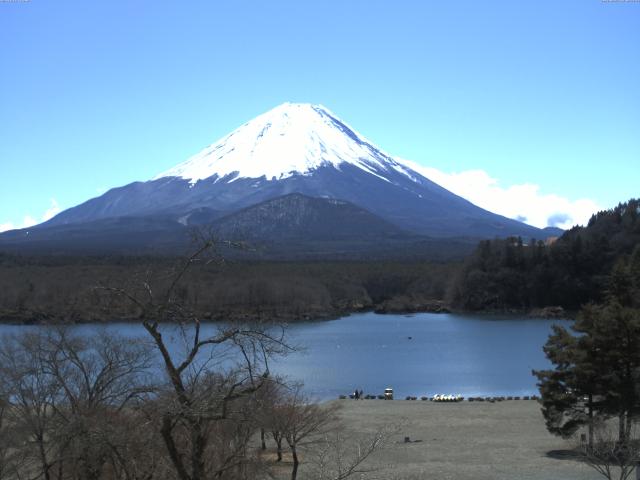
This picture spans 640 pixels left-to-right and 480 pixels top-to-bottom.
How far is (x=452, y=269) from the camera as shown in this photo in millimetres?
84250

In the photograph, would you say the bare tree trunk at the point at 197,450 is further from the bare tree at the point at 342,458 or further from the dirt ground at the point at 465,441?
the dirt ground at the point at 465,441

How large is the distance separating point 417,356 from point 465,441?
2170 cm

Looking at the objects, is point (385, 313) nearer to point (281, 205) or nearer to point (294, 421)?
point (294, 421)

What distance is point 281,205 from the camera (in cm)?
15212

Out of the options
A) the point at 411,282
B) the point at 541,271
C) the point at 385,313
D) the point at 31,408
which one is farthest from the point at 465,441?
the point at 411,282

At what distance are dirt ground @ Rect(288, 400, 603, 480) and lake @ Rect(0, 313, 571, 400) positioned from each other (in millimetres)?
2840

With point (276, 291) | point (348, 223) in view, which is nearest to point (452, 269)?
point (276, 291)

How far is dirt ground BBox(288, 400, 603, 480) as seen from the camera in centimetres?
1658

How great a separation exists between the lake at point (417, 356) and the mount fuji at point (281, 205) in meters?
74.1

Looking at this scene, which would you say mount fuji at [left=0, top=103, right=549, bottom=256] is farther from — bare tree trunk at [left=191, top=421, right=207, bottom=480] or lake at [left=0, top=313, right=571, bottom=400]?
bare tree trunk at [left=191, top=421, right=207, bottom=480]

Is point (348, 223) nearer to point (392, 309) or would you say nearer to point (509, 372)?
point (392, 309)

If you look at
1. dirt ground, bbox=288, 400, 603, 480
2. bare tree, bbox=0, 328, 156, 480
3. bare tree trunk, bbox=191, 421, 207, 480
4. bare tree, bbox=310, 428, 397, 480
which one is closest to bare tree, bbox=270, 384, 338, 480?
bare tree, bbox=310, 428, 397, 480

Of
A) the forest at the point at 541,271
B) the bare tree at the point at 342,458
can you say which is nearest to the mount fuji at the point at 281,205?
the forest at the point at 541,271

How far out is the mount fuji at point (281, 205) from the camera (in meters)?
143
